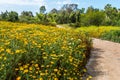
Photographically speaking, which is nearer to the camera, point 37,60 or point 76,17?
point 37,60

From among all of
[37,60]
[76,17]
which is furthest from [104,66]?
[76,17]

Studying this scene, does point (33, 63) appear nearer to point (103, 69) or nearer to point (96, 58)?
point (103, 69)

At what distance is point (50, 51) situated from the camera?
9641 mm

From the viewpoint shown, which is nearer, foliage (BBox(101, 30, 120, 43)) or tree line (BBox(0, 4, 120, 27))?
foliage (BBox(101, 30, 120, 43))

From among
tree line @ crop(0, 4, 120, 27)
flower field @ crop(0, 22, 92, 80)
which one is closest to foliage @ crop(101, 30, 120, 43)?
tree line @ crop(0, 4, 120, 27)

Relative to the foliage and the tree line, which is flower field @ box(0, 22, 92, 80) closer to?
the foliage

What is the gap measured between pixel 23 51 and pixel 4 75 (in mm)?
1508

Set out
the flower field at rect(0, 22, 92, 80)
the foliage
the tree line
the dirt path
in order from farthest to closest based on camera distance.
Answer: the tree line
the foliage
the dirt path
the flower field at rect(0, 22, 92, 80)

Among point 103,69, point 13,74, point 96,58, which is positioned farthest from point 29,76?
point 96,58

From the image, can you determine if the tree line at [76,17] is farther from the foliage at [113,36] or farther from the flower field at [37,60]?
the flower field at [37,60]

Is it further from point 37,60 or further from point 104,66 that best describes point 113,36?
point 37,60

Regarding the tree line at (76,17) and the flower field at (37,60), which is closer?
the flower field at (37,60)

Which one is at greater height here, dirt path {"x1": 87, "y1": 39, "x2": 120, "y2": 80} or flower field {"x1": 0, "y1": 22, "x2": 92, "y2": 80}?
flower field {"x1": 0, "y1": 22, "x2": 92, "y2": 80}

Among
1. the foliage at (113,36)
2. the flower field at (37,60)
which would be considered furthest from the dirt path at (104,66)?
the foliage at (113,36)
